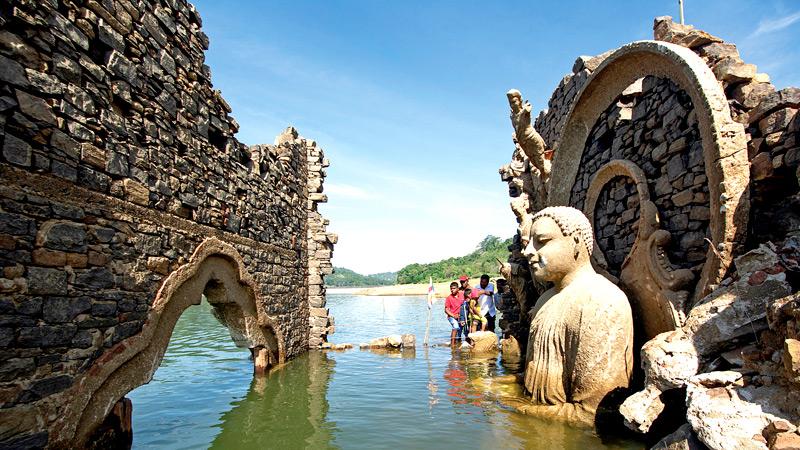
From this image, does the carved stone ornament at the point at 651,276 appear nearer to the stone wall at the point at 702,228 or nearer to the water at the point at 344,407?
the stone wall at the point at 702,228

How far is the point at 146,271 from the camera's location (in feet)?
15.9

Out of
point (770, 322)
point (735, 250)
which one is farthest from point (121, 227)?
point (735, 250)

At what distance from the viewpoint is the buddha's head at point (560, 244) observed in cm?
514

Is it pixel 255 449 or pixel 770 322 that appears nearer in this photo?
pixel 770 322

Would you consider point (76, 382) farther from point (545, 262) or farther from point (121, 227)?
point (545, 262)

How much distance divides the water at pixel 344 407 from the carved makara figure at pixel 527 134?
3679 millimetres

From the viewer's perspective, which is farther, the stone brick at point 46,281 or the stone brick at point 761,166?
the stone brick at point 761,166

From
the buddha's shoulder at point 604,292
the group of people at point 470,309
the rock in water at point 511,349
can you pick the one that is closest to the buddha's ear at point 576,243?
the buddha's shoulder at point 604,292

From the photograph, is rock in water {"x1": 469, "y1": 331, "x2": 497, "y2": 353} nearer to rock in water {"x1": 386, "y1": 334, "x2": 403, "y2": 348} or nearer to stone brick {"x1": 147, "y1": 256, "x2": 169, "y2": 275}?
rock in water {"x1": 386, "y1": 334, "x2": 403, "y2": 348}

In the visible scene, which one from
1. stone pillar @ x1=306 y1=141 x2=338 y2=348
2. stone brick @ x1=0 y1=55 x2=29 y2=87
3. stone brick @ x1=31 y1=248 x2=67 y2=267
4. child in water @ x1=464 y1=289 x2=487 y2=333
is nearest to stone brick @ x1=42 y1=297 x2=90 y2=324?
stone brick @ x1=31 y1=248 x2=67 y2=267

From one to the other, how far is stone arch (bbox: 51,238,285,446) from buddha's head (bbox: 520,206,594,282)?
4.19 metres

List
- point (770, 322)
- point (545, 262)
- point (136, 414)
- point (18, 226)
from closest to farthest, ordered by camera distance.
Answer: point (770, 322) → point (18, 226) → point (545, 262) → point (136, 414)

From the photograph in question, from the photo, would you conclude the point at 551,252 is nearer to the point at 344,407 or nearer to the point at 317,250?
the point at 344,407

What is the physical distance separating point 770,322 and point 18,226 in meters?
5.23
